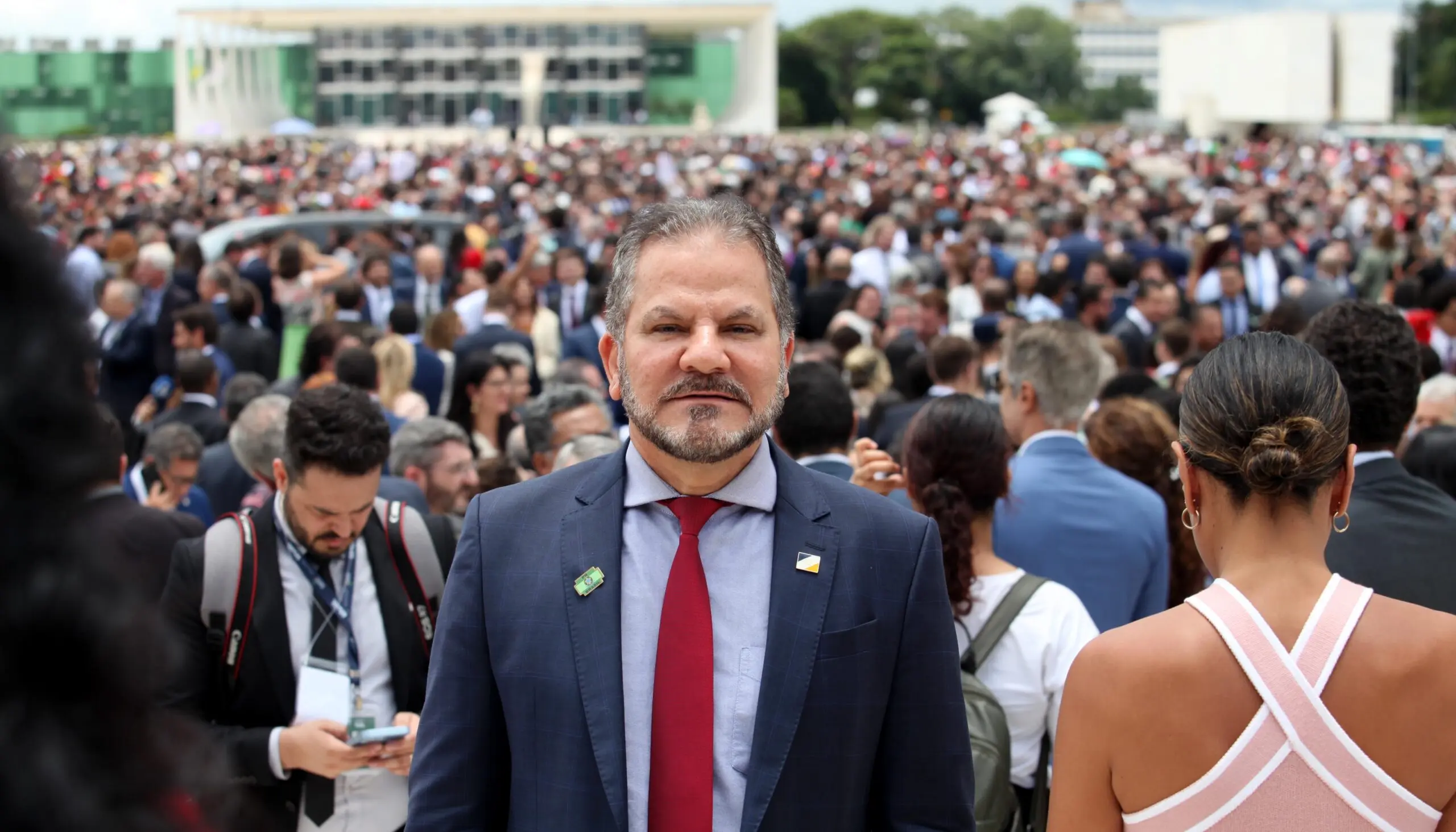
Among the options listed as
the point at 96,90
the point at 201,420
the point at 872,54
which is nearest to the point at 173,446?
the point at 201,420

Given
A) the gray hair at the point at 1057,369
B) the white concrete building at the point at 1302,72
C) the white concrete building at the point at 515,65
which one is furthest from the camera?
the white concrete building at the point at 515,65

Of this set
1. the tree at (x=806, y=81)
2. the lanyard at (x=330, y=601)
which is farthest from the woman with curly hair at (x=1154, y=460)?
the tree at (x=806, y=81)

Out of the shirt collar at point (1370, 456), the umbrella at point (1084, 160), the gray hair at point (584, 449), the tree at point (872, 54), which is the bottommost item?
the gray hair at point (584, 449)

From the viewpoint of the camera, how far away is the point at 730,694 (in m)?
2.08

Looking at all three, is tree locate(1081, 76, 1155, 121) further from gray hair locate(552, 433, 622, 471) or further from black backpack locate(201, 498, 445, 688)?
black backpack locate(201, 498, 445, 688)

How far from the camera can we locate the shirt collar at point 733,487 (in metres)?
2.20

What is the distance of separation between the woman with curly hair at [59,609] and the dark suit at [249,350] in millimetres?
8964

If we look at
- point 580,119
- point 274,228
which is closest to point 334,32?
point 580,119

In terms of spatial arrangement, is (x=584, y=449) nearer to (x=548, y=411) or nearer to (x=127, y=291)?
(x=548, y=411)

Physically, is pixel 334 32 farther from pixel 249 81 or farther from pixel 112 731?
pixel 112 731

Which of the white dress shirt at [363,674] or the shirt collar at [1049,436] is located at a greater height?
the shirt collar at [1049,436]

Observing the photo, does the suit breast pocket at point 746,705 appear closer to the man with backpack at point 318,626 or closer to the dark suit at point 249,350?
the man with backpack at point 318,626

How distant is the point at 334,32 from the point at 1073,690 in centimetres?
9755

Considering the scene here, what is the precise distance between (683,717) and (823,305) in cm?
972
